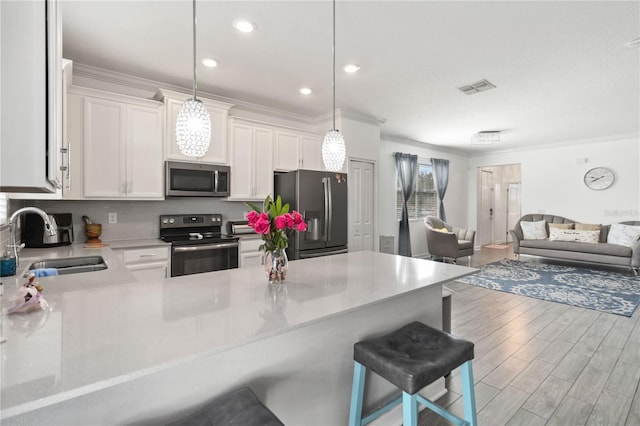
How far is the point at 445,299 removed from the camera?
7.30ft

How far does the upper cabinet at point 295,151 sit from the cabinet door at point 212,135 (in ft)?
2.30

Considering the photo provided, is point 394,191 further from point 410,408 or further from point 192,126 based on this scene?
point 410,408

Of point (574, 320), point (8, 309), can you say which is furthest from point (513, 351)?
point (8, 309)

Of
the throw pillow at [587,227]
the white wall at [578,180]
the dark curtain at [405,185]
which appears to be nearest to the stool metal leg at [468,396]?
the dark curtain at [405,185]

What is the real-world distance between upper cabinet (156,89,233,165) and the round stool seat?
2.80 metres

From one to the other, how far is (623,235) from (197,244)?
23.0 feet

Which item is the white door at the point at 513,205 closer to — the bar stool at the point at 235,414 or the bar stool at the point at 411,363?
the bar stool at the point at 411,363

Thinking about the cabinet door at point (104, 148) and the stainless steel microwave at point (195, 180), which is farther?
the stainless steel microwave at point (195, 180)

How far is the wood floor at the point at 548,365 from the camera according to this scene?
73.0 inches

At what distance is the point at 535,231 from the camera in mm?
6461

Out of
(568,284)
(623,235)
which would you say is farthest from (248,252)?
(623,235)

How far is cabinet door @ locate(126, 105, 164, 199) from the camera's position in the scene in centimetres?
307

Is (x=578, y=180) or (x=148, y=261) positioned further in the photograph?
(x=578, y=180)

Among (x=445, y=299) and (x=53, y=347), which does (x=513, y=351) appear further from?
(x=53, y=347)
